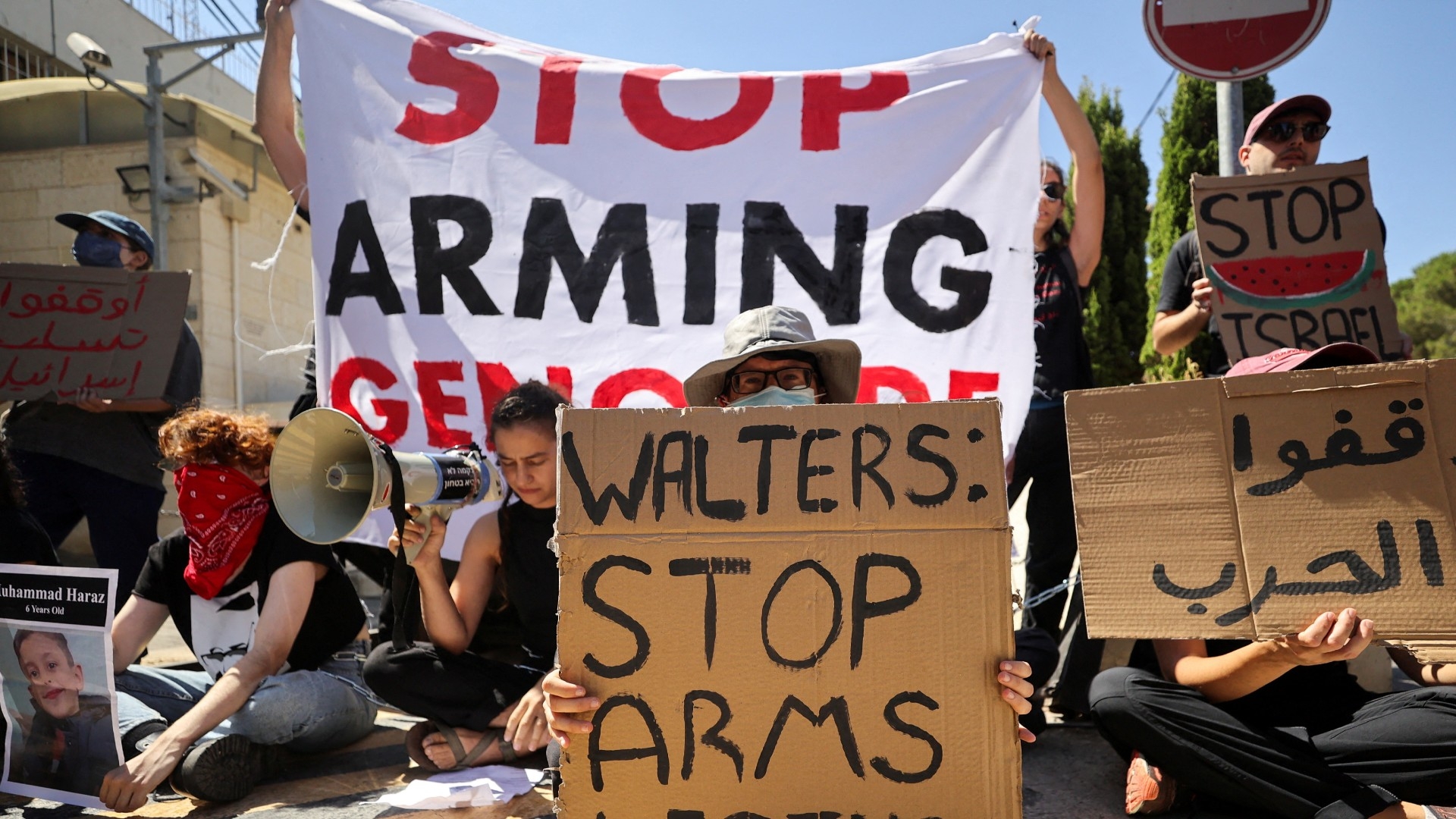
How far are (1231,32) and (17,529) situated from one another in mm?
4115

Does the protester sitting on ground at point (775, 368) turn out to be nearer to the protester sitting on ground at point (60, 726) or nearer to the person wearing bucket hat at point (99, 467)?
the protester sitting on ground at point (60, 726)

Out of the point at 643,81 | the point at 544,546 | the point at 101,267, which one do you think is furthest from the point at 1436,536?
the point at 101,267

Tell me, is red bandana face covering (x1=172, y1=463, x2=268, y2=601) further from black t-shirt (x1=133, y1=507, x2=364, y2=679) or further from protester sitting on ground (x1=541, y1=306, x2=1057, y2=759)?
protester sitting on ground (x1=541, y1=306, x2=1057, y2=759)

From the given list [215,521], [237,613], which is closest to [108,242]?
[215,521]

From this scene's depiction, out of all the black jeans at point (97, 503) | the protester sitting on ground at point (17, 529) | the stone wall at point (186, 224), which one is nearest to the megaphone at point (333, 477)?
the protester sitting on ground at point (17, 529)

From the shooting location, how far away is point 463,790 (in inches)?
103

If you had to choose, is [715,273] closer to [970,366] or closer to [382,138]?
[970,366]

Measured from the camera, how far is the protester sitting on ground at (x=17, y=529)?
2.95 meters

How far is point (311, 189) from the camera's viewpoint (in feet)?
12.2

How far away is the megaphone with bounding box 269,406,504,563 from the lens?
2.39 m

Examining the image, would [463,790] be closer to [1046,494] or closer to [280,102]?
[1046,494]

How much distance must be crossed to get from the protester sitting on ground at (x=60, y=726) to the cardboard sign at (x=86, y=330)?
1.09m

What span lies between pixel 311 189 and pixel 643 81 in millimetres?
1260

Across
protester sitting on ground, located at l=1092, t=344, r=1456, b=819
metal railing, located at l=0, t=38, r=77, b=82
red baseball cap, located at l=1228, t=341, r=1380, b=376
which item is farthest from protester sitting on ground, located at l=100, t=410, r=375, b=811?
metal railing, located at l=0, t=38, r=77, b=82
